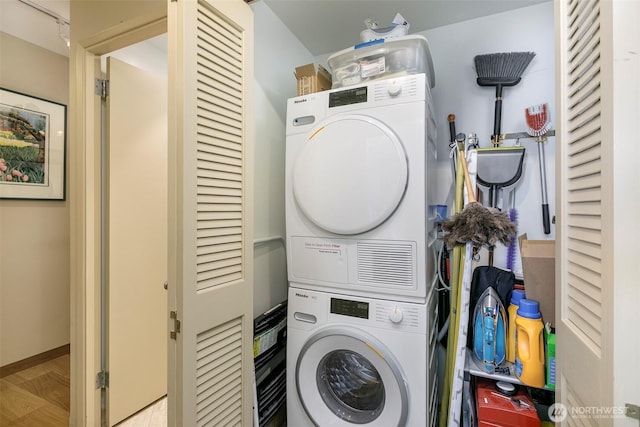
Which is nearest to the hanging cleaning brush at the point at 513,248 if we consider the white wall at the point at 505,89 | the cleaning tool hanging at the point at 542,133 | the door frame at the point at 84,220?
the white wall at the point at 505,89

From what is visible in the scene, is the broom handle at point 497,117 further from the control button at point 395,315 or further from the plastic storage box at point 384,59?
the control button at point 395,315

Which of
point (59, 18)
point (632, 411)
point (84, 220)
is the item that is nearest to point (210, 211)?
point (84, 220)

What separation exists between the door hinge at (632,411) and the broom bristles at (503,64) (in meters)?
1.64

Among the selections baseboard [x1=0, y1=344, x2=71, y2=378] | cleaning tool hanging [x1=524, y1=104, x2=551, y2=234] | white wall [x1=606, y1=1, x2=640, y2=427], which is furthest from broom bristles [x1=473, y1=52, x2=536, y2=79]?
baseboard [x1=0, y1=344, x2=71, y2=378]

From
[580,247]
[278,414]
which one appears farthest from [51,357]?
[580,247]

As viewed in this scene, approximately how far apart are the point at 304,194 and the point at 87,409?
5.53 feet

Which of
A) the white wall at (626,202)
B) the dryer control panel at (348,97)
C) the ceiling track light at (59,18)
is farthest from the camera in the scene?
the ceiling track light at (59,18)

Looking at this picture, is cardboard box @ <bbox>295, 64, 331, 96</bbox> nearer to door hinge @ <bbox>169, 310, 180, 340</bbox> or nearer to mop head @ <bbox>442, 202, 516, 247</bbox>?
mop head @ <bbox>442, 202, 516, 247</bbox>

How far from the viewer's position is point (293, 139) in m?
1.49

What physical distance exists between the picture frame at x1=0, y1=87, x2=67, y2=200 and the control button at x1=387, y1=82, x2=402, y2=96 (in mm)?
2765

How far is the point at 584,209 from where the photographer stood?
30.4 inches

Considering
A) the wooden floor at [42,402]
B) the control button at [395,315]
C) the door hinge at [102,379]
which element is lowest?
the wooden floor at [42,402]

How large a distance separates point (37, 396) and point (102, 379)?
33.2 inches

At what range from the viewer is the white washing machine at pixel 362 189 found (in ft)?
4.02
